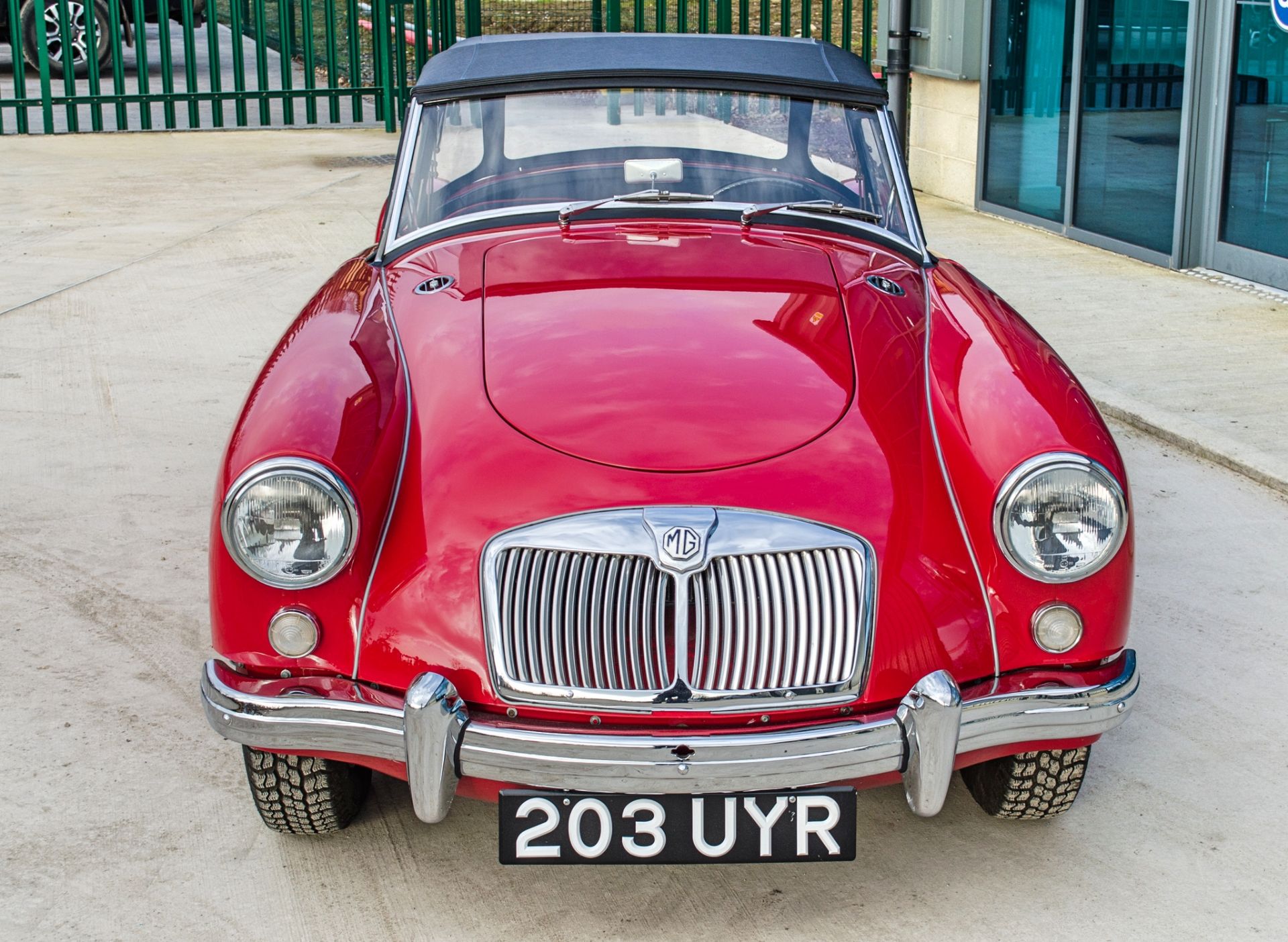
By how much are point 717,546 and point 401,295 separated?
51.1 inches

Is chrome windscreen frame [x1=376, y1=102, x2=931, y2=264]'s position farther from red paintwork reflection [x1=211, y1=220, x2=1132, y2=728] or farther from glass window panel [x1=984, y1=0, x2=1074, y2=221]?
glass window panel [x1=984, y1=0, x2=1074, y2=221]

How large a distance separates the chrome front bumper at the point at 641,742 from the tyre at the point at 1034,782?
323mm

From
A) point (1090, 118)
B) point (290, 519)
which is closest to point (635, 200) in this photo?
point (290, 519)

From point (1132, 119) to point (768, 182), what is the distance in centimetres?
551

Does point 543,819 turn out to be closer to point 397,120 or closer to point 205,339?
point 205,339

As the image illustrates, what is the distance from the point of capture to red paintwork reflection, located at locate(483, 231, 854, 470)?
A: 9.14 feet

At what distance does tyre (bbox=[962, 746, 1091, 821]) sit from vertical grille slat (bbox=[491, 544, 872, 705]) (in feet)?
2.00

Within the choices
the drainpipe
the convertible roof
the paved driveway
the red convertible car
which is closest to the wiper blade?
the convertible roof

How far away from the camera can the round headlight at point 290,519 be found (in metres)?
2.64

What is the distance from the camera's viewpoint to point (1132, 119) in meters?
8.60

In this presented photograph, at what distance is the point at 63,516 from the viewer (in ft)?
15.6

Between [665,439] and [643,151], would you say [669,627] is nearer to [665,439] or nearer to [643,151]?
[665,439]

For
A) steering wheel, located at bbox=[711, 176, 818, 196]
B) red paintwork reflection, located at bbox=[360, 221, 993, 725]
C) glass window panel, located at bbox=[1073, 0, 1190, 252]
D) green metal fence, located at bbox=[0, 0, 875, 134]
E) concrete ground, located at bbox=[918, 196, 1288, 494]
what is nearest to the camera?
red paintwork reflection, located at bbox=[360, 221, 993, 725]

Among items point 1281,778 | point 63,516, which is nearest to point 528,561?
point 1281,778
